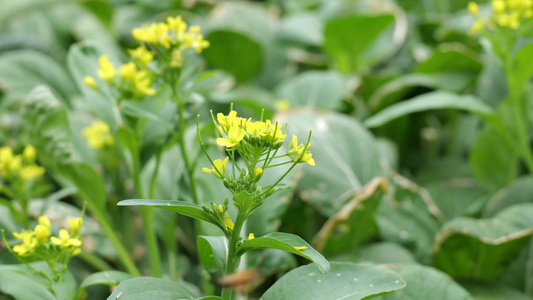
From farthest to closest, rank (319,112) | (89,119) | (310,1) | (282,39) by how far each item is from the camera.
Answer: (310,1) → (282,39) → (89,119) → (319,112)

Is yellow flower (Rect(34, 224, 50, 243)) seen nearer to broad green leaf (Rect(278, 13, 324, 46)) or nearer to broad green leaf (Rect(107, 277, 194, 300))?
broad green leaf (Rect(107, 277, 194, 300))

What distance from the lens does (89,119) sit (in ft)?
4.06

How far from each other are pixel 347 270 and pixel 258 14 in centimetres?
121

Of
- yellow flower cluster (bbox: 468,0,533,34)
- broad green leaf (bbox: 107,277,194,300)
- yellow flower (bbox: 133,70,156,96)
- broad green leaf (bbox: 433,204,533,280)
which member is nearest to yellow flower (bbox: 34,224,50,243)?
broad green leaf (bbox: 107,277,194,300)

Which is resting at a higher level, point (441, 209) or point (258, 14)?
point (258, 14)

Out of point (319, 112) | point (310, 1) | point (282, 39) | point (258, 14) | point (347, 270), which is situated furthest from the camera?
point (310, 1)

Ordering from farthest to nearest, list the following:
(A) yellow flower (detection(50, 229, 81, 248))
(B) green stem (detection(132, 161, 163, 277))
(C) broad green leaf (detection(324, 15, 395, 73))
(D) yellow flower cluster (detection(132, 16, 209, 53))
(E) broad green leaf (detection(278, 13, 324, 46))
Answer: (E) broad green leaf (detection(278, 13, 324, 46))
(C) broad green leaf (detection(324, 15, 395, 73))
(B) green stem (detection(132, 161, 163, 277))
(D) yellow flower cluster (detection(132, 16, 209, 53))
(A) yellow flower (detection(50, 229, 81, 248))

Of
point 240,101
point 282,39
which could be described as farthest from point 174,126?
point 282,39

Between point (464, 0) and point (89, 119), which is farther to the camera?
point (464, 0)

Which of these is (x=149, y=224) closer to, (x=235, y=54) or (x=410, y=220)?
(x=410, y=220)

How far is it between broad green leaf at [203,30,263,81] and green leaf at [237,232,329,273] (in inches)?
38.2

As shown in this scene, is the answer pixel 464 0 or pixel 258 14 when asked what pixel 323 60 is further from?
pixel 464 0

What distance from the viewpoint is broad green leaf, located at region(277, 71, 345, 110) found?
4.19 ft

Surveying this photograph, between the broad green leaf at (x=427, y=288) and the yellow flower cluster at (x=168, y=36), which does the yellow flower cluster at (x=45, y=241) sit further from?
the broad green leaf at (x=427, y=288)
